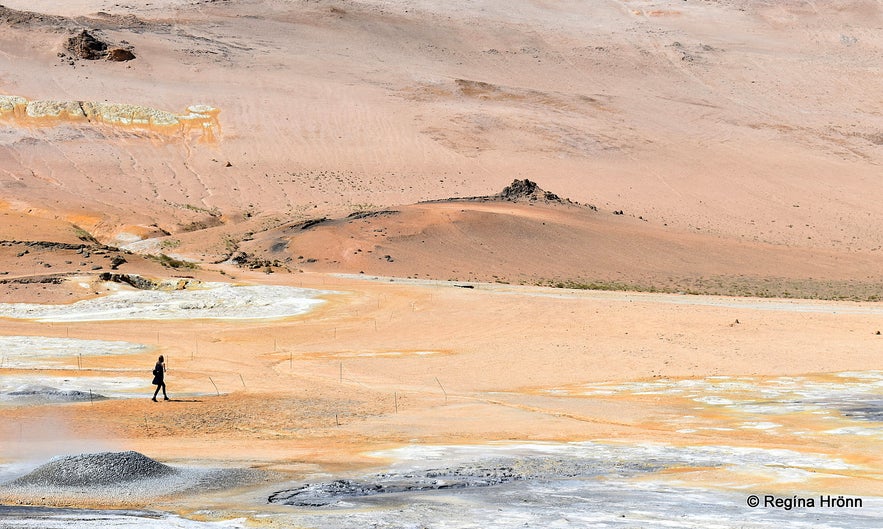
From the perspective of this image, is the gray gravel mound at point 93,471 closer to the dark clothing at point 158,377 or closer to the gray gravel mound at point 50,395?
the dark clothing at point 158,377

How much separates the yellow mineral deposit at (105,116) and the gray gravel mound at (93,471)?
5687cm

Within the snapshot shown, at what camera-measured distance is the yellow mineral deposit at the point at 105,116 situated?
6756cm

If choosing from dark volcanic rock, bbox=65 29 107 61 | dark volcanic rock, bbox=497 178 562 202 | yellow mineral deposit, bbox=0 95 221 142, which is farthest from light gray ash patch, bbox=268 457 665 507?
dark volcanic rock, bbox=65 29 107 61

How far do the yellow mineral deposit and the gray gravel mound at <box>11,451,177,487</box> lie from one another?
56.9 meters

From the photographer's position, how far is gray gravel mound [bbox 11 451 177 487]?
12.7 m

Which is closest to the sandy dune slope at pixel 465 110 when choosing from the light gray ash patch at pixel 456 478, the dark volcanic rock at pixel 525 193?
the dark volcanic rock at pixel 525 193

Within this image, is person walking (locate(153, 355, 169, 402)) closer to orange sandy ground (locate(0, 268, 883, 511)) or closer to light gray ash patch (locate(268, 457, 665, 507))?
orange sandy ground (locate(0, 268, 883, 511))

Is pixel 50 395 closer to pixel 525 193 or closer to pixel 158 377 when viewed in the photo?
pixel 158 377

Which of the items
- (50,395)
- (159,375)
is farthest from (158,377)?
(50,395)

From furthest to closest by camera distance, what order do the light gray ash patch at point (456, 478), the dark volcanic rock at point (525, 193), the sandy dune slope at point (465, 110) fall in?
the sandy dune slope at point (465, 110) < the dark volcanic rock at point (525, 193) < the light gray ash patch at point (456, 478)

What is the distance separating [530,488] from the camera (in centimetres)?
1262

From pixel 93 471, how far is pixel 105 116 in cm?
5999

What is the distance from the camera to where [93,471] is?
1289 cm

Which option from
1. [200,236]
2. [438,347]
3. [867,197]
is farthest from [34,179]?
[867,197]
